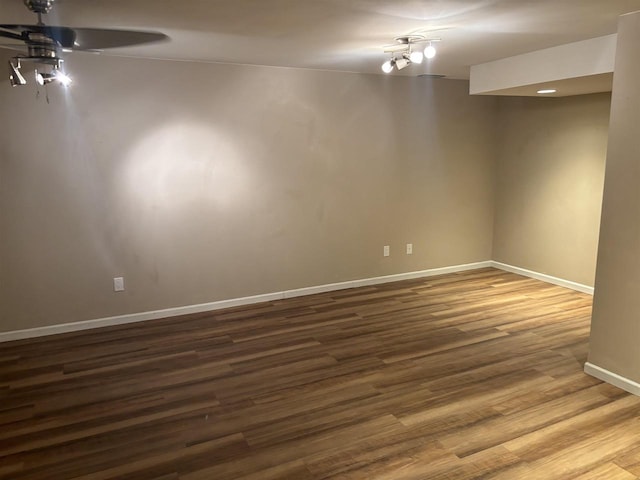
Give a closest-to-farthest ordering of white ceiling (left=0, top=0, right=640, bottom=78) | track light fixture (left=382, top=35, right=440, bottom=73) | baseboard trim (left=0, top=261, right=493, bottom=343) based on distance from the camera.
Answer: white ceiling (left=0, top=0, right=640, bottom=78) → track light fixture (left=382, top=35, right=440, bottom=73) → baseboard trim (left=0, top=261, right=493, bottom=343)

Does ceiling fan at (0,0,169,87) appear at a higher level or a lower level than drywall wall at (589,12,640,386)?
higher

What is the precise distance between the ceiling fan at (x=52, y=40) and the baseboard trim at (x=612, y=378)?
3.69 m

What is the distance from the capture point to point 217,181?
4.57 meters

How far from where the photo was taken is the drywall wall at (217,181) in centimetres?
397

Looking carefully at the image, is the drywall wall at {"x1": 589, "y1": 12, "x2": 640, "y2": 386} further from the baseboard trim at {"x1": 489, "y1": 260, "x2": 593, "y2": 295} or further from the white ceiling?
the baseboard trim at {"x1": 489, "y1": 260, "x2": 593, "y2": 295}

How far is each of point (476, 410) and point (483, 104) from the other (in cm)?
410

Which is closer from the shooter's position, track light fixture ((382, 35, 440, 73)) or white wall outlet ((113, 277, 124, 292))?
track light fixture ((382, 35, 440, 73))

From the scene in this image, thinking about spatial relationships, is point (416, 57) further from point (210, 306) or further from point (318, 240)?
point (210, 306)

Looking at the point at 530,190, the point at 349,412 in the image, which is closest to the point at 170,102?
the point at 349,412

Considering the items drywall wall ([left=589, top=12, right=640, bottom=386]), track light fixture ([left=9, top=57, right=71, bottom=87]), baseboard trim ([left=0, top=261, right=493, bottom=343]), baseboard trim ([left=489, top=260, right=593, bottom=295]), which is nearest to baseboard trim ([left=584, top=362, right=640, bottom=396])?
drywall wall ([left=589, top=12, right=640, bottom=386])

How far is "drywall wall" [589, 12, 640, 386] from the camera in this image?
290cm

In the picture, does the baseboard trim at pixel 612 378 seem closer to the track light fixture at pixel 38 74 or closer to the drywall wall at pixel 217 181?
the drywall wall at pixel 217 181

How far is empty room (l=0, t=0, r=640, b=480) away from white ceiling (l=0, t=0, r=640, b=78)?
0.03 meters

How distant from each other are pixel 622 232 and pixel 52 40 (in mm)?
3732
